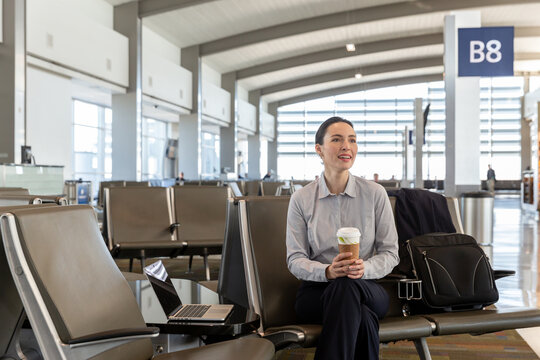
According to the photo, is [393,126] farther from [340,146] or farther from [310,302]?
[310,302]

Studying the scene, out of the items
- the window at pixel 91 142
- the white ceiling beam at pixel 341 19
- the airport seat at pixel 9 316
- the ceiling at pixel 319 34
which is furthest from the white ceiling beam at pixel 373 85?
the airport seat at pixel 9 316

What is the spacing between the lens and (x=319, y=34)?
19391mm

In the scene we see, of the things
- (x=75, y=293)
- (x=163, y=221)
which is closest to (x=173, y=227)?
(x=163, y=221)

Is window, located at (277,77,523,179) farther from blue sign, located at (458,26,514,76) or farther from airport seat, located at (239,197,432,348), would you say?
airport seat, located at (239,197,432,348)

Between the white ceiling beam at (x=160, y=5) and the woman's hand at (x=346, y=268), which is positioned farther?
the white ceiling beam at (x=160, y=5)

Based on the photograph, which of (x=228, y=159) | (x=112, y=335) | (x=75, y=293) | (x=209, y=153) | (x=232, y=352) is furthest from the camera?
(x=209, y=153)

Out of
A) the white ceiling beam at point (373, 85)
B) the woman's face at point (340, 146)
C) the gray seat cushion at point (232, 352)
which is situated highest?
the white ceiling beam at point (373, 85)

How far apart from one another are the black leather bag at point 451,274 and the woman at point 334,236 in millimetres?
213

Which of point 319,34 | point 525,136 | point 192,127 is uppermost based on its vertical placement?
point 319,34

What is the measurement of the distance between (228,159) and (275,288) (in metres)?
20.8

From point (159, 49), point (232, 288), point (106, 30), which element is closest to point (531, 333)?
point (232, 288)

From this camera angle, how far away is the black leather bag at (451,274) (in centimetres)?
265

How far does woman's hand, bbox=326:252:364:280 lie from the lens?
2.20 m

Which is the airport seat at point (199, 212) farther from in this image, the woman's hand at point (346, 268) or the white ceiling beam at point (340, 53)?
the white ceiling beam at point (340, 53)
